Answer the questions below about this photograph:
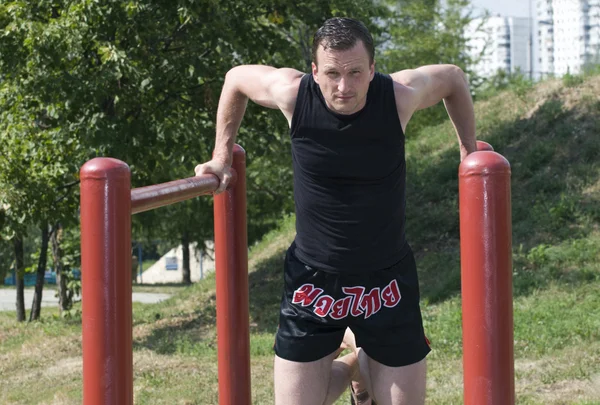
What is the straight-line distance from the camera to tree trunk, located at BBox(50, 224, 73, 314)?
12.4 m

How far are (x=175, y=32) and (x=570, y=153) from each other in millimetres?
4950

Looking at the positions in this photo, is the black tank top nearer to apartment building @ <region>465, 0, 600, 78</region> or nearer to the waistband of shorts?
the waistband of shorts

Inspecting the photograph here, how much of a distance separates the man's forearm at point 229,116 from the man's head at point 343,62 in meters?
0.47

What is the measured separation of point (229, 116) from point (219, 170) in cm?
23

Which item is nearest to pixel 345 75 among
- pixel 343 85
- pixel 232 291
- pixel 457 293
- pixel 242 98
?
pixel 343 85

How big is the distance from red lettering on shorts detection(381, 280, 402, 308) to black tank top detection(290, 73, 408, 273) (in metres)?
0.07

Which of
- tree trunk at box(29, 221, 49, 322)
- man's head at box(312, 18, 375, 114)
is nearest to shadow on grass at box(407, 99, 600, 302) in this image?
tree trunk at box(29, 221, 49, 322)

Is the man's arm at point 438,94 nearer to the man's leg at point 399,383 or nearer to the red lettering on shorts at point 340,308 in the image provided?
the red lettering on shorts at point 340,308

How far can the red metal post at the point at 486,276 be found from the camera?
2000 millimetres

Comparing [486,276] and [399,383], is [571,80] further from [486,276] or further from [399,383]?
[486,276]

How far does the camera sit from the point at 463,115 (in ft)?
9.05

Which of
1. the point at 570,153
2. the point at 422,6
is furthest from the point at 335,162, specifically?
the point at 422,6

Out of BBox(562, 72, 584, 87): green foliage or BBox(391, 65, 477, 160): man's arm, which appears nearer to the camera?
BBox(391, 65, 477, 160): man's arm

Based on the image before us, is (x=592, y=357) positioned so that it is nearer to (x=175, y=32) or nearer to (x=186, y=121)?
(x=186, y=121)
